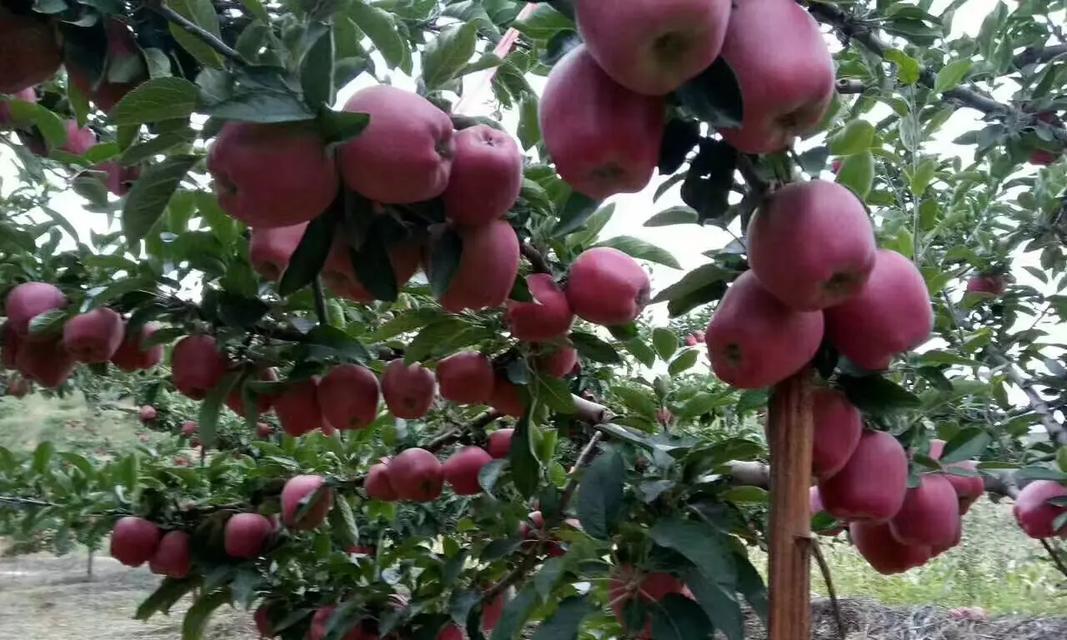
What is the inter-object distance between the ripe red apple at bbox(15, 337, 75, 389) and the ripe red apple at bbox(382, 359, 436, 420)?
0.53 m

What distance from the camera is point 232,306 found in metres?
1.11

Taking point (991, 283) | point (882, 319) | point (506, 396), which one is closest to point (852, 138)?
point (882, 319)

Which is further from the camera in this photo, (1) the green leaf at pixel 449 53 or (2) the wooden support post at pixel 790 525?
(1) the green leaf at pixel 449 53

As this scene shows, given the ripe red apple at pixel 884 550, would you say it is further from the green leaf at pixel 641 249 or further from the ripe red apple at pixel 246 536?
the ripe red apple at pixel 246 536

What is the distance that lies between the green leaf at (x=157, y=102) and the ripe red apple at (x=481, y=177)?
20 cm

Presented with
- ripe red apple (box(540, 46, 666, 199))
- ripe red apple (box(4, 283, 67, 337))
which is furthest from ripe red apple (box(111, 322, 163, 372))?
ripe red apple (box(540, 46, 666, 199))

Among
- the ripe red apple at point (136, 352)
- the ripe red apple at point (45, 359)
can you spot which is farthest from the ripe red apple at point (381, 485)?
the ripe red apple at point (45, 359)

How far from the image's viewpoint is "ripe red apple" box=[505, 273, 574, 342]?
1047 mm

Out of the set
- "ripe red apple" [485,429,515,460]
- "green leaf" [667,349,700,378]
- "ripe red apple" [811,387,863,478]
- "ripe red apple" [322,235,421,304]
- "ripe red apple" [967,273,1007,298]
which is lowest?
"ripe red apple" [811,387,863,478]

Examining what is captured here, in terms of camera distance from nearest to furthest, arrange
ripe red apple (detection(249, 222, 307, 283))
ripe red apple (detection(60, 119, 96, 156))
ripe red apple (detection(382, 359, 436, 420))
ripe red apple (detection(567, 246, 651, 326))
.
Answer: ripe red apple (detection(249, 222, 307, 283))
ripe red apple (detection(567, 246, 651, 326))
ripe red apple (detection(382, 359, 436, 420))
ripe red apple (detection(60, 119, 96, 156))

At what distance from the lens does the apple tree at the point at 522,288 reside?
595 millimetres

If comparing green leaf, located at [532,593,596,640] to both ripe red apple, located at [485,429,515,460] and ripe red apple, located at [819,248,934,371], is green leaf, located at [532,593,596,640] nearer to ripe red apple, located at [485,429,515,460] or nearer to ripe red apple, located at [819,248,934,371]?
ripe red apple, located at [819,248,934,371]

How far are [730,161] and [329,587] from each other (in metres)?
1.37

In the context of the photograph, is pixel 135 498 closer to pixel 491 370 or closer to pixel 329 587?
pixel 329 587
